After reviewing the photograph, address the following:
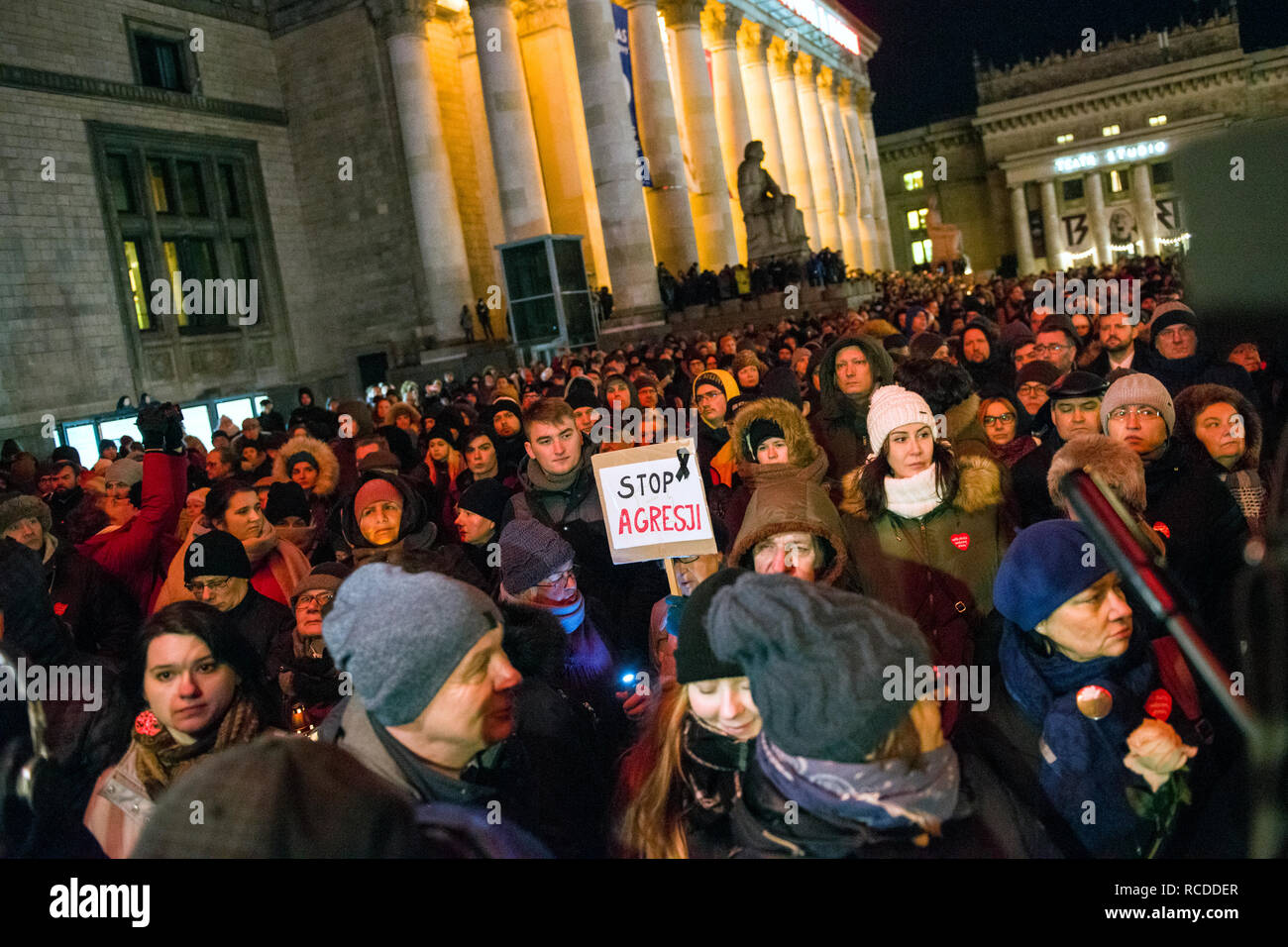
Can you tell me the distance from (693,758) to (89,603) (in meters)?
4.19

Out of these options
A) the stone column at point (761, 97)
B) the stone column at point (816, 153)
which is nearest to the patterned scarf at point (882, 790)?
the stone column at point (761, 97)

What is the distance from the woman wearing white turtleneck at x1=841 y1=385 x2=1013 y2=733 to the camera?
14.0ft

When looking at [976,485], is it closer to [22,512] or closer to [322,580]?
[322,580]

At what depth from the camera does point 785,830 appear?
7.88 ft

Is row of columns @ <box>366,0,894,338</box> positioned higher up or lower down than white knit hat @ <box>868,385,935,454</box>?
higher up

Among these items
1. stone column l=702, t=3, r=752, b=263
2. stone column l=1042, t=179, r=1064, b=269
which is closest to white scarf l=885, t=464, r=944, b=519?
stone column l=702, t=3, r=752, b=263

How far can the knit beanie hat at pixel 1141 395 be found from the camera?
453 centimetres

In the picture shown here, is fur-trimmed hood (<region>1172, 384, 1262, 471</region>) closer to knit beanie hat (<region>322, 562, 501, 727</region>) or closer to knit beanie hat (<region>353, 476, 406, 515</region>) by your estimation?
knit beanie hat (<region>322, 562, 501, 727</region>)

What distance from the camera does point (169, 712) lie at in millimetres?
3242

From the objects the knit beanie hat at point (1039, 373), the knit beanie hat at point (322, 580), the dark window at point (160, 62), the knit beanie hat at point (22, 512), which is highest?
the dark window at point (160, 62)

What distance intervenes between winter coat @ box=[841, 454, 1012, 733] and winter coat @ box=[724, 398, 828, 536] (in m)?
0.43

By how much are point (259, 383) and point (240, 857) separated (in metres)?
28.0

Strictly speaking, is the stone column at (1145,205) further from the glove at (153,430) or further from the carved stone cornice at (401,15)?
the glove at (153,430)

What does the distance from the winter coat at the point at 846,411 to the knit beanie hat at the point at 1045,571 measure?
11.0 feet
